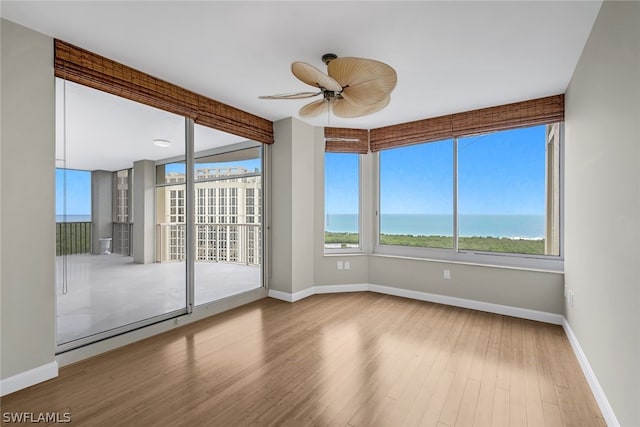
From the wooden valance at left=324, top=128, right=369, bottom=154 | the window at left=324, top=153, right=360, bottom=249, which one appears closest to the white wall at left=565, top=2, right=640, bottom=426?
the wooden valance at left=324, top=128, right=369, bottom=154

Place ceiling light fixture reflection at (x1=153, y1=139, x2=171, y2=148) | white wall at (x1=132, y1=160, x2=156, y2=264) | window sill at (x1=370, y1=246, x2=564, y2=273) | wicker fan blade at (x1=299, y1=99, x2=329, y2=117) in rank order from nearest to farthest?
wicker fan blade at (x1=299, y1=99, x2=329, y2=117), white wall at (x1=132, y1=160, x2=156, y2=264), ceiling light fixture reflection at (x1=153, y1=139, x2=171, y2=148), window sill at (x1=370, y1=246, x2=564, y2=273)

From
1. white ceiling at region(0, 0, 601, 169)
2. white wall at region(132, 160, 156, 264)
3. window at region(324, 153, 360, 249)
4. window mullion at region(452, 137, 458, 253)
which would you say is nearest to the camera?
white ceiling at region(0, 0, 601, 169)

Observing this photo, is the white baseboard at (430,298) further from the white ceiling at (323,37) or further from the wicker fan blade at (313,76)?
the wicker fan blade at (313,76)

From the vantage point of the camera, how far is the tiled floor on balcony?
2396mm

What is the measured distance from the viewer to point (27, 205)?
6.63 ft

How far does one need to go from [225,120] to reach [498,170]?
340 cm

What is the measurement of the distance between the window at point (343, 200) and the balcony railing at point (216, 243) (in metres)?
A: 1.09

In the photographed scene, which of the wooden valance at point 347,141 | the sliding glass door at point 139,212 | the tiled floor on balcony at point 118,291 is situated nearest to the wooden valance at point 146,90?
the sliding glass door at point 139,212

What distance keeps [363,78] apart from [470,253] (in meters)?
2.83

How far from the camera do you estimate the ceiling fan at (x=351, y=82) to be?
1878 millimetres

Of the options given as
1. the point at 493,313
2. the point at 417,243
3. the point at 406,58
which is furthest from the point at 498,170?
the point at 406,58

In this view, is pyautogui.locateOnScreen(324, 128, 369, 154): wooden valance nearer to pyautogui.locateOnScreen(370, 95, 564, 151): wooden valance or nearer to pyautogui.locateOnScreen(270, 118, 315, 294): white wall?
pyautogui.locateOnScreen(370, 95, 564, 151): wooden valance

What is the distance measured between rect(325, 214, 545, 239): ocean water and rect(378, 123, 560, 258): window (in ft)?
0.03

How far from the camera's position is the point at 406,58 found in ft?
7.83
